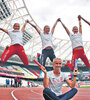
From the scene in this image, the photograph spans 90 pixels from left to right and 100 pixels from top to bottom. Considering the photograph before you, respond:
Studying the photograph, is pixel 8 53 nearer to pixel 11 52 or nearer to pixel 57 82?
pixel 11 52

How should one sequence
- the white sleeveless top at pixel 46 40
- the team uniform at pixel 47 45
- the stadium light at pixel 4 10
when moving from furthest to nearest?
the stadium light at pixel 4 10
the white sleeveless top at pixel 46 40
the team uniform at pixel 47 45

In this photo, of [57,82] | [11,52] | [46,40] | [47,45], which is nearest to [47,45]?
[47,45]

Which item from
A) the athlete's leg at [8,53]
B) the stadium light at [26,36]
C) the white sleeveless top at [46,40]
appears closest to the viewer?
the athlete's leg at [8,53]

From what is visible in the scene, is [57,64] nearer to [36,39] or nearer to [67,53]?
[36,39]

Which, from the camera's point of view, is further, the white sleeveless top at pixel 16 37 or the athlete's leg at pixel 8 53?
the white sleeveless top at pixel 16 37

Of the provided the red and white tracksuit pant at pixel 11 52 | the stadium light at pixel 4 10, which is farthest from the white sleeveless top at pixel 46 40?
the stadium light at pixel 4 10

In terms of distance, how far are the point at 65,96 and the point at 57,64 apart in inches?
25.9

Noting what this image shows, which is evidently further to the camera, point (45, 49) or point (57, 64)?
point (45, 49)

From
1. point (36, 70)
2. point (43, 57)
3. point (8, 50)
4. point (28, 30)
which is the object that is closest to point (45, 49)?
point (43, 57)

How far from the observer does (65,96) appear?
9.96ft

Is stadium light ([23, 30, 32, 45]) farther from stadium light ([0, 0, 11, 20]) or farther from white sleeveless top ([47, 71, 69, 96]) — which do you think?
white sleeveless top ([47, 71, 69, 96])

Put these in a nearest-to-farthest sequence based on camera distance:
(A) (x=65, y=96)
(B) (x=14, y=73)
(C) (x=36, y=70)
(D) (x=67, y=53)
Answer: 1. (A) (x=65, y=96)
2. (B) (x=14, y=73)
3. (C) (x=36, y=70)
4. (D) (x=67, y=53)

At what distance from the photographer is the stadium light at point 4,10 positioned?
27.3m

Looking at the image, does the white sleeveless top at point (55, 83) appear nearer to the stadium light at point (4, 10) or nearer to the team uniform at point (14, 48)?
the team uniform at point (14, 48)
